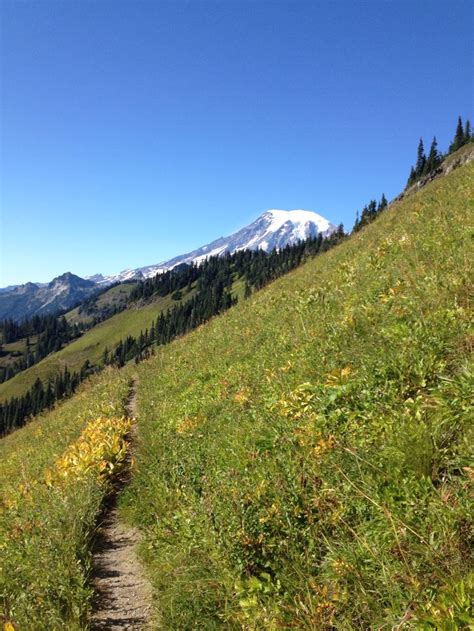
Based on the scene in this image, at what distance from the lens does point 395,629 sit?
263cm

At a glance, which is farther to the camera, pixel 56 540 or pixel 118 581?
pixel 56 540

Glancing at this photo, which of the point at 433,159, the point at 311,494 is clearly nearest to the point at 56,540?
the point at 311,494

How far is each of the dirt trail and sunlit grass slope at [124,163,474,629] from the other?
0.88 feet

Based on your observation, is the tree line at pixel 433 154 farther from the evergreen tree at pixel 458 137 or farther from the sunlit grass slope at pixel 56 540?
the sunlit grass slope at pixel 56 540

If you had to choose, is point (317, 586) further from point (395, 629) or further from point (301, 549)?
point (395, 629)

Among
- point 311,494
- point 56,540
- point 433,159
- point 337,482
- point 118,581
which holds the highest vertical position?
point 433,159

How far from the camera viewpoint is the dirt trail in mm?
4223

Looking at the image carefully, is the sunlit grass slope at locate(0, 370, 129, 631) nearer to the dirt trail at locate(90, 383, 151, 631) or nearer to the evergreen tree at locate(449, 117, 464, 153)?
the dirt trail at locate(90, 383, 151, 631)

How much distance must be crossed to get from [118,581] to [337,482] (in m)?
3.19

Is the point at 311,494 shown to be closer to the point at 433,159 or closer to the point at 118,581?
the point at 118,581

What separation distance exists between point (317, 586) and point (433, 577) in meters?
1.08

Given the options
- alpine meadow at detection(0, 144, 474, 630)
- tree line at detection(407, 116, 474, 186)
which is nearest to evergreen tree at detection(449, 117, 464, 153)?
tree line at detection(407, 116, 474, 186)

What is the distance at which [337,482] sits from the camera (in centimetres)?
430

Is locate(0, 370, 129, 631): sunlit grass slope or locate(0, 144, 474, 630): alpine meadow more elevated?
locate(0, 144, 474, 630): alpine meadow
